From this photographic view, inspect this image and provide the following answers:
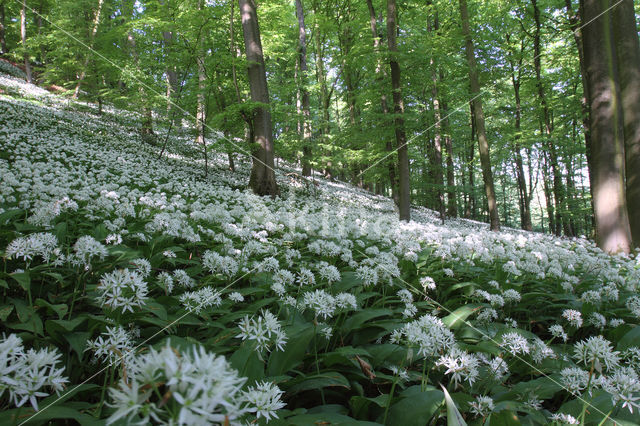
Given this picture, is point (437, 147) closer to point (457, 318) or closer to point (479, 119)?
point (479, 119)

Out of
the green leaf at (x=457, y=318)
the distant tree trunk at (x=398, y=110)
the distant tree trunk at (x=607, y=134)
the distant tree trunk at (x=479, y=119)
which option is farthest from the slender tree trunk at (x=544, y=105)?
the green leaf at (x=457, y=318)

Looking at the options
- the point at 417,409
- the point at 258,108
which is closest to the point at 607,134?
the point at 417,409

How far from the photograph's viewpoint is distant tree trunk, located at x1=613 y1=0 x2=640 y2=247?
5.52 metres

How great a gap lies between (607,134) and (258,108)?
814cm

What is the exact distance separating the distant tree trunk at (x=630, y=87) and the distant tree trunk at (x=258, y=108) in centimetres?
792

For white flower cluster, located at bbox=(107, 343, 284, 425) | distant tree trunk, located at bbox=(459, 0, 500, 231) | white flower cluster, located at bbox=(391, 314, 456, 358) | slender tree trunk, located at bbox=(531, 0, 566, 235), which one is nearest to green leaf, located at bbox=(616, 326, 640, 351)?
white flower cluster, located at bbox=(391, 314, 456, 358)

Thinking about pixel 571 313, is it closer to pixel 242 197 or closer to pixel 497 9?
pixel 242 197

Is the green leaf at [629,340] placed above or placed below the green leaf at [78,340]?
below

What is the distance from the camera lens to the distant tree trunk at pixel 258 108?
877 centimetres

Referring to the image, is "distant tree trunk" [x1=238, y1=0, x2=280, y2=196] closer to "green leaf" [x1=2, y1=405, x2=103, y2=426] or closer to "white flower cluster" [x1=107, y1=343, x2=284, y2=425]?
"green leaf" [x1=2, y1=405, x2=103, y2=426]

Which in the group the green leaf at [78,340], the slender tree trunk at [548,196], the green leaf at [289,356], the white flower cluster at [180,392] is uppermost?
the white flower cluster at [180,392]

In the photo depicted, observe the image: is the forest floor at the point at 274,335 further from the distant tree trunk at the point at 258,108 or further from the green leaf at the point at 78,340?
the distant tree trunk at the point at 258,108

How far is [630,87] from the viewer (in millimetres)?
5582

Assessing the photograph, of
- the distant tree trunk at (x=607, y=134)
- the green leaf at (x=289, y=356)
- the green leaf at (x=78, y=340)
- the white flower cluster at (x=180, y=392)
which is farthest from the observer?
the distant tree trunk at (x=607, y=134)
